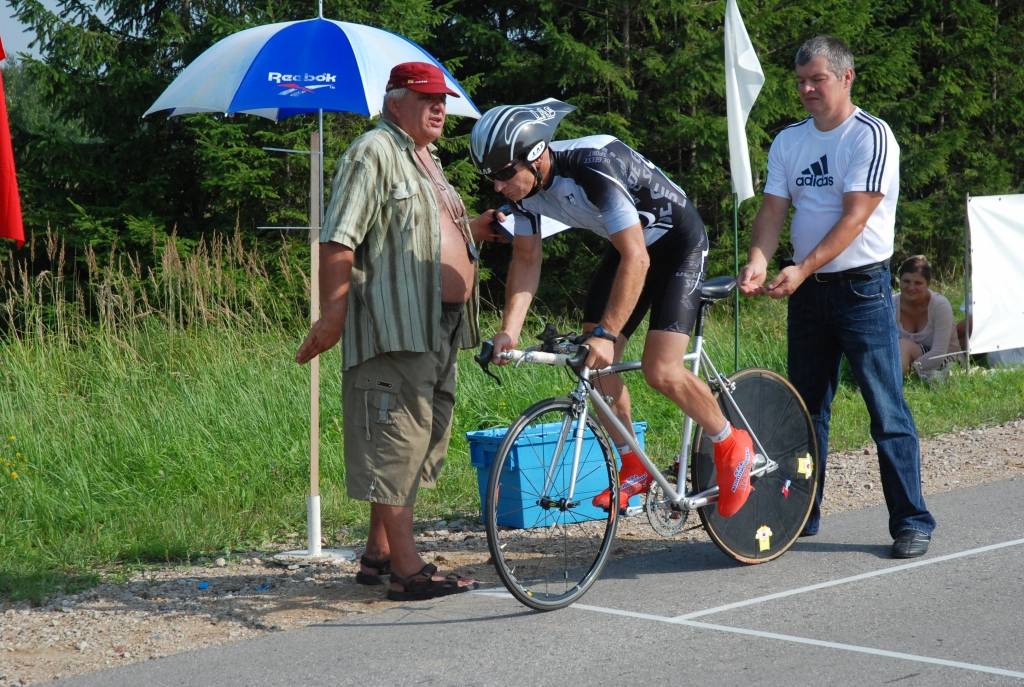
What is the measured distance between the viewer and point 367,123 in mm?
16984

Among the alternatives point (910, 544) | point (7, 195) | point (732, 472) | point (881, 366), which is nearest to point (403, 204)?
point (732, 472)

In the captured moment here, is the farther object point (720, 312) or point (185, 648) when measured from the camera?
point (720, 312)

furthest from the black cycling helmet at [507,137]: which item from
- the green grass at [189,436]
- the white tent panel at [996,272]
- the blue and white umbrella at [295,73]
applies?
the white tent panel at [996,272]

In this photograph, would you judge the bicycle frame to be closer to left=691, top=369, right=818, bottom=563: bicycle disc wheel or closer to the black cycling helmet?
left=691, top=369, right=818, bottom=563: bicycle disc wheel

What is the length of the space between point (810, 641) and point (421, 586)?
1707 mm

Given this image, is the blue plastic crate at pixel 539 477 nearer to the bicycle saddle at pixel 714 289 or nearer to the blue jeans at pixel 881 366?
the bicycle saddle at pixel 714 289

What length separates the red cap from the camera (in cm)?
539

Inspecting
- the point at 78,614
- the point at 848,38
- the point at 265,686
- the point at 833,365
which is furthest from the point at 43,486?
the point at 848,38

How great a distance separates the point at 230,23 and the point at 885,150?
494 inches

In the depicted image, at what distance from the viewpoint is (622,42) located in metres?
19.9

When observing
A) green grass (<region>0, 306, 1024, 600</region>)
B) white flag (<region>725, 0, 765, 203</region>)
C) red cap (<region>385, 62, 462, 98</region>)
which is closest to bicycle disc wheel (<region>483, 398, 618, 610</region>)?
red cap (<region>385, 62, 462, 98</region>)

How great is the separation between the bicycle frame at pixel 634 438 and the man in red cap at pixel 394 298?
0.60 m

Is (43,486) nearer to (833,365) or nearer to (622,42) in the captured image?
(833,365)

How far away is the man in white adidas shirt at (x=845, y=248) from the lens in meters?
5.80
